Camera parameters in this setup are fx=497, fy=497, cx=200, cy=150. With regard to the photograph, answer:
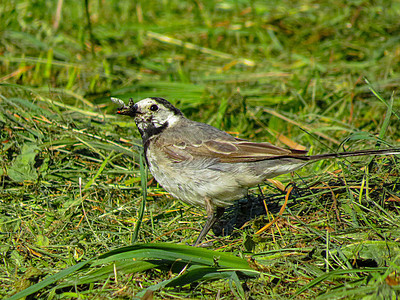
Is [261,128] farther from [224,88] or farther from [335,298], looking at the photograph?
[335,298]

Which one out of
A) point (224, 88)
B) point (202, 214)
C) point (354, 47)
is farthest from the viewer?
point (354, 47)

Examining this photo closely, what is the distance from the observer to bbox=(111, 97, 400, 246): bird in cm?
429

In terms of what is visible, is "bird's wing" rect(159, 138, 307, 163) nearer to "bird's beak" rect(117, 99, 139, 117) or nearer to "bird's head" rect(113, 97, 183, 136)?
"bird's head" rect(113, 97, 183, 136)

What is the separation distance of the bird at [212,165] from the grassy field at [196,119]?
1.05 feet

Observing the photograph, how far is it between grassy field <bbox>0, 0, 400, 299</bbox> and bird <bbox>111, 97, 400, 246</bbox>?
0.32m

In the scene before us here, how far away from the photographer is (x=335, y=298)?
3.20m

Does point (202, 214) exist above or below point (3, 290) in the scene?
below


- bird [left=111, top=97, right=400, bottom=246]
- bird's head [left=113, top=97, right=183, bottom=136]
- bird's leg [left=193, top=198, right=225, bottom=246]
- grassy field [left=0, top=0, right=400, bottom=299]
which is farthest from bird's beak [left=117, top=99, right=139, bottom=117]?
bird's leg [left=193, top=198, right=225, bottom=246]

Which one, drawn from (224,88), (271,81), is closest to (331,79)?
(271,81)

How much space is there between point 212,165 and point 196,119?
7.89 feet

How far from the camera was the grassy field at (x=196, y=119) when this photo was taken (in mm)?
3559

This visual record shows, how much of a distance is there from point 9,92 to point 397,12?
707 cm

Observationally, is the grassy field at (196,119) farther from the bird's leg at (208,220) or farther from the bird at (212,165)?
the bird at (212,165)

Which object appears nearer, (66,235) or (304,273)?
(304,273)
